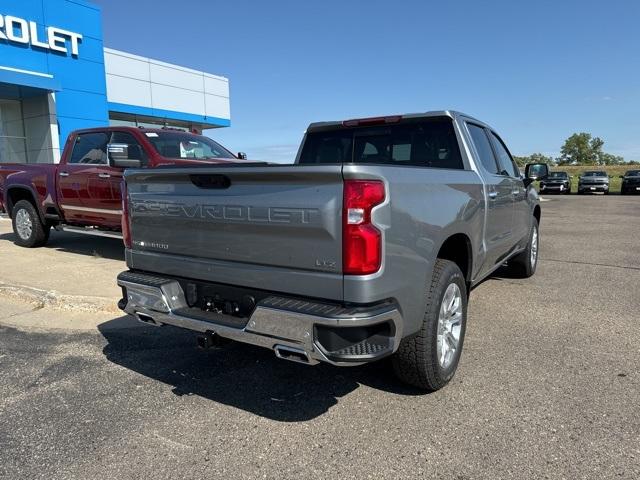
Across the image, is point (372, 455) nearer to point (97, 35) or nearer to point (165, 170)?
point (165, 170)

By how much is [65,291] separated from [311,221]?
442cm

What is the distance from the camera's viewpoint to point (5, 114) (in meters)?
18.4

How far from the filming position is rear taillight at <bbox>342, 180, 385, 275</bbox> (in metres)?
2.61

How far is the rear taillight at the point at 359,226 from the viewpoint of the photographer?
2613 millimetres

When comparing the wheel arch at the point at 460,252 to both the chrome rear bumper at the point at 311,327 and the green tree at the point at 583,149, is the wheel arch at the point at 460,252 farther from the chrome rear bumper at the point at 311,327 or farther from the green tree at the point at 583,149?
the green tree at the point at 583,149

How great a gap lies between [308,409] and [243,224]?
1.29 m

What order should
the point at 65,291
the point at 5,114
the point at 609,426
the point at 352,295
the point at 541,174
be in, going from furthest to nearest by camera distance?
the point at 5,114 < the point at 541,174 < the point at 65,291 < the point at 609,426 < the point at 352,295

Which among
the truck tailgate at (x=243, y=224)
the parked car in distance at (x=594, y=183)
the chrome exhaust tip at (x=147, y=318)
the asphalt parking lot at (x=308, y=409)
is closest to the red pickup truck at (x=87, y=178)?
the asphalt parking lot at (x=308, y=409)

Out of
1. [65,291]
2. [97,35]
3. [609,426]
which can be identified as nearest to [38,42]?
[97,35]

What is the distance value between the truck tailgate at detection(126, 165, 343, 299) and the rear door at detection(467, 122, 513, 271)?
7.15 ft

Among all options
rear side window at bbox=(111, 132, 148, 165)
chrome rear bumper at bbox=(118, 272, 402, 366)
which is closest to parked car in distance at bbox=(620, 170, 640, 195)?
rear side window at bbox=(111, 132, 148, 165)

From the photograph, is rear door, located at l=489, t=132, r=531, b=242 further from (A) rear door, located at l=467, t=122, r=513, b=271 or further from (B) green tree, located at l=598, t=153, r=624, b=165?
(B) green tree, located at l=598, t=153, r=624, b=165

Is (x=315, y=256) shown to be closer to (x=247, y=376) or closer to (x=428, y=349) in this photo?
(x=428, y=349)

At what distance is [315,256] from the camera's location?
9.02ft
